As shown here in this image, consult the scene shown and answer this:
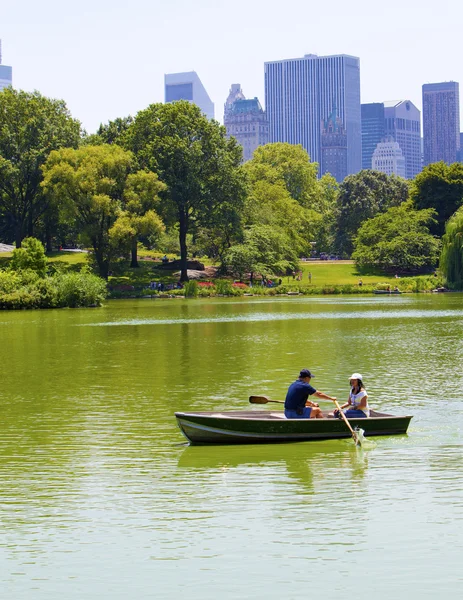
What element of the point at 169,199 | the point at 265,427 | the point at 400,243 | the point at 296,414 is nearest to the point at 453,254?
the point at 400,243

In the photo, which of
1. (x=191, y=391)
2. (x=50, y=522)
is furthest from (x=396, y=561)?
(x=191, y=391)

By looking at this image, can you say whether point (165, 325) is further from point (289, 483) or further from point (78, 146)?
point (78, 146)

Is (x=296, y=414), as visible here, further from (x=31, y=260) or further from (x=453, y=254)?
(x=453, y=254)

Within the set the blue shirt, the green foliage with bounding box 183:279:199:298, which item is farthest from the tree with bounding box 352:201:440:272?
the blue shirt

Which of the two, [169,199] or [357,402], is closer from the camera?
[357,402]

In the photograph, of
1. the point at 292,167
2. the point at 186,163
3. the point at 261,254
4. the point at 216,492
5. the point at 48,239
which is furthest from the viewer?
the point at 292,167

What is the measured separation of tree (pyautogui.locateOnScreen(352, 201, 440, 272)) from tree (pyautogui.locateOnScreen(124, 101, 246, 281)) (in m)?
18.7

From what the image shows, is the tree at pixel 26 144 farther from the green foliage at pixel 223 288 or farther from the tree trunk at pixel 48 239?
the green foliage at pixel 223 288

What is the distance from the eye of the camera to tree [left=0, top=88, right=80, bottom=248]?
312 ft

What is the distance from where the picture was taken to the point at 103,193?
8838cm

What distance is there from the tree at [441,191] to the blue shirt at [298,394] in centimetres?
9590

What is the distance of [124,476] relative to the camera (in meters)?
15.8

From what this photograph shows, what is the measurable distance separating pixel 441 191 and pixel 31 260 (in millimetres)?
55462

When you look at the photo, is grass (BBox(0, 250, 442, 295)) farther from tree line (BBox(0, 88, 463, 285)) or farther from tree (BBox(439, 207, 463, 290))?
tree (BBox(439, 207, 463, 290))
